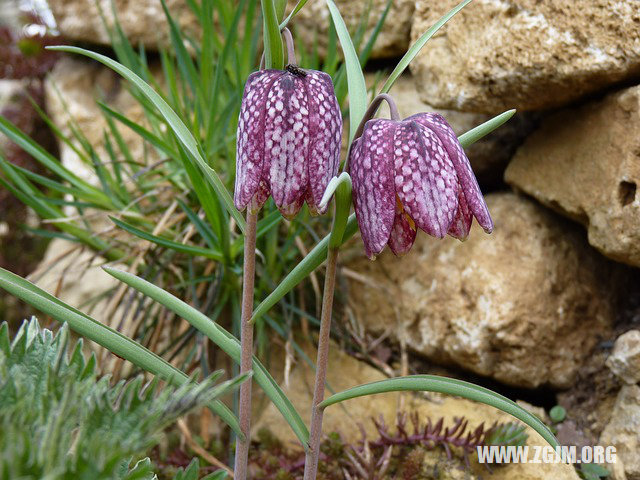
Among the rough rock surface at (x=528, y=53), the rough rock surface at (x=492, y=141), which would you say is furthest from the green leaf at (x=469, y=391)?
the rough rock surface at (x=492, y=141)

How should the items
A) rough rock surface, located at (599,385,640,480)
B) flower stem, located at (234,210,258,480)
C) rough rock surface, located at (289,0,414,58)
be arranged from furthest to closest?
rough rock surface, located at (289,0,414,58) → rough rock surface, located at (599,385,640,480) → flower stem, located at (234,210,258,480)

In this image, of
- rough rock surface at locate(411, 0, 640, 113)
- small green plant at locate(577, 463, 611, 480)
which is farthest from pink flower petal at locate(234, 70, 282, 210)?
small green plant at locate(577, 463, 611, 480)

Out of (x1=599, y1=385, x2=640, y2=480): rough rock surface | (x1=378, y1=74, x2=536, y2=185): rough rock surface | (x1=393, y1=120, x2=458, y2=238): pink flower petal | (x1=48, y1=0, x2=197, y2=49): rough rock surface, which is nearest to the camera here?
(x1=393, y1=120, x2=458, y2=238): pink flower petal

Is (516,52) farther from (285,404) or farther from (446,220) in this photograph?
(285,404)

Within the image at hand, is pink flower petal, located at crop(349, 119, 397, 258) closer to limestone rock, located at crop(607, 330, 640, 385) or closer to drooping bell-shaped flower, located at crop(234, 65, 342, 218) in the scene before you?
drooping bell-shaped flower, located at crop(234, 65, 342, 218)

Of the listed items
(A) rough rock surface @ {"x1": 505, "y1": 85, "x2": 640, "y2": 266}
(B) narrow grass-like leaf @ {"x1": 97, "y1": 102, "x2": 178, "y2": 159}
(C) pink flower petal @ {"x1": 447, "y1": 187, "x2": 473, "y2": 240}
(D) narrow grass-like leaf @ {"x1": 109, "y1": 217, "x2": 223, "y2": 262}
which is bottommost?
(C) pink flower petal @ {"x1": 447, "y1": 187, "x2": 473, "y2": 240}

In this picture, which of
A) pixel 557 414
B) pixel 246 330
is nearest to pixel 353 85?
pixel 246 330

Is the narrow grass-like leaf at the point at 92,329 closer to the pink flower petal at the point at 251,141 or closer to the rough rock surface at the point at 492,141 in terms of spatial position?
the pink flower petal at the point at 251,141
